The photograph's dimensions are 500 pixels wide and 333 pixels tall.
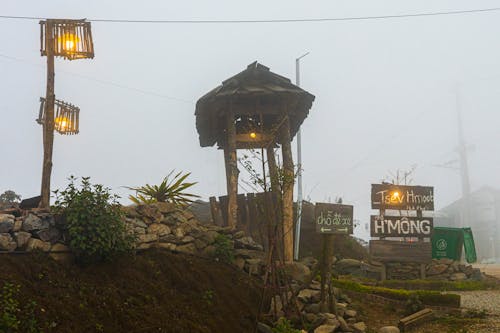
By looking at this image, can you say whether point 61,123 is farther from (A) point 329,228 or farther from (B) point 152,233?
(A) point 329,228

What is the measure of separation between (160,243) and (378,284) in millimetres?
8035

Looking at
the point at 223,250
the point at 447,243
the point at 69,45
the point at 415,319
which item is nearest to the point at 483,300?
the point at 415,319

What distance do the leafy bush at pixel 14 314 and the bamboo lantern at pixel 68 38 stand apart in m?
5.82

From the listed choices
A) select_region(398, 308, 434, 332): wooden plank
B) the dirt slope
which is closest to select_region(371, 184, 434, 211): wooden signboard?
select_region(398, 308, 434, 332): wooden plank

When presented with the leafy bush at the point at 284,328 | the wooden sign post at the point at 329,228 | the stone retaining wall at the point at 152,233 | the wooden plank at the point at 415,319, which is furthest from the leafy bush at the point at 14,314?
the wooden plank at the point at 415,319

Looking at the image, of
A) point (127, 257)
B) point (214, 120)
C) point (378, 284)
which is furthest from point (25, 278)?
point (378, 284)

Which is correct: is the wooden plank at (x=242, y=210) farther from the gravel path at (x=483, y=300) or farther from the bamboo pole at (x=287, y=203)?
the gravel path at (x=483, y=300)

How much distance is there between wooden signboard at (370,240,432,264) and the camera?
1742cm

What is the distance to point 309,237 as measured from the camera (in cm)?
1909

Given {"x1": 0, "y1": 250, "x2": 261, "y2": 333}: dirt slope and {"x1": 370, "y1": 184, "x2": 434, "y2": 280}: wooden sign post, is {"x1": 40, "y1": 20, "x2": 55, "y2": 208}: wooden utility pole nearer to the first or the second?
{"x1": 0, "y1": 250, "x2": 261, "y2": 333}: dirt slope

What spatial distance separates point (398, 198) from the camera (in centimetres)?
1870

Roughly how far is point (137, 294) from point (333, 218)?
4.76 meters

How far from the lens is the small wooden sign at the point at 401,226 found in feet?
59.0

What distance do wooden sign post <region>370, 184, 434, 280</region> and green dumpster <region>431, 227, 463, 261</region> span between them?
1.51 metres
